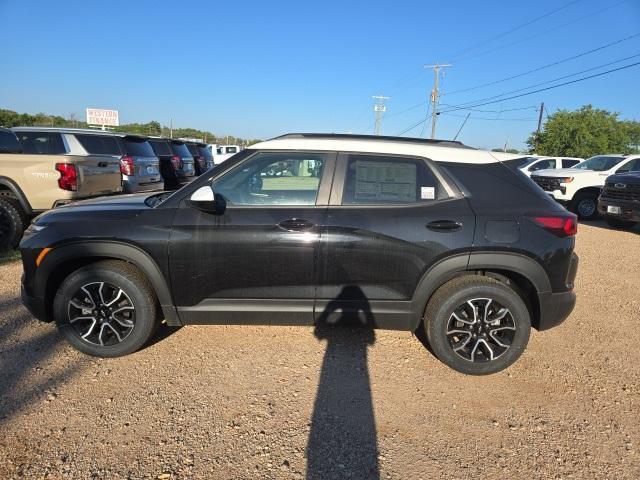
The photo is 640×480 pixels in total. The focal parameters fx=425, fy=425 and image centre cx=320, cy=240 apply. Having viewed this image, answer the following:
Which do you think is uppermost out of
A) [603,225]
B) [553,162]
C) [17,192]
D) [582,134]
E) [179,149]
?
[582,134]

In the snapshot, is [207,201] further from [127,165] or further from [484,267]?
[127,165]

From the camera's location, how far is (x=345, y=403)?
2.86 m

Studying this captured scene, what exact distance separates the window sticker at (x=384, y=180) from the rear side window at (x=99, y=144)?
664 cm

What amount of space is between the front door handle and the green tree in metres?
41.9

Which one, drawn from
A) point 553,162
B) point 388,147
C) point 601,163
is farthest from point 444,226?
point 553,162

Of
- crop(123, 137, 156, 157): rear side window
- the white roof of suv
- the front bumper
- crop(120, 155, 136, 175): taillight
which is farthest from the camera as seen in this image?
the front bumper

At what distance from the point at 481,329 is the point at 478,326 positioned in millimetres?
32

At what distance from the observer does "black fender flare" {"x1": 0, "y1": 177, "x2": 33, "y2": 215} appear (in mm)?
6008

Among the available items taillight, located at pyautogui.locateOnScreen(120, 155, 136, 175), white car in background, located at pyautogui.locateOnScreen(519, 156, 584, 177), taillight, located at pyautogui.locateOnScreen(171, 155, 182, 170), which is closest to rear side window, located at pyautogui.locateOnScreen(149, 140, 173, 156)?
taillight, located at pyautogui.locateOnScreen(171, 155, 182, 170)

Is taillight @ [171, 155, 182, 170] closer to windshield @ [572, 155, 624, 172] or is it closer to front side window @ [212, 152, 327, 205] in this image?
front side window @ [212, 152, 327, 205]

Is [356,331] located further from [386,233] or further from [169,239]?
[169,239]

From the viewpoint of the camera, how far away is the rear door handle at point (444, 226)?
3.05 metres

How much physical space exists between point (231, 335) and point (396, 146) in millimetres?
2156

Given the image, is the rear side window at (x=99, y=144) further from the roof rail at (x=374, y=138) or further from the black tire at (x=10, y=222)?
the roof rail at (x=374, y=138)
